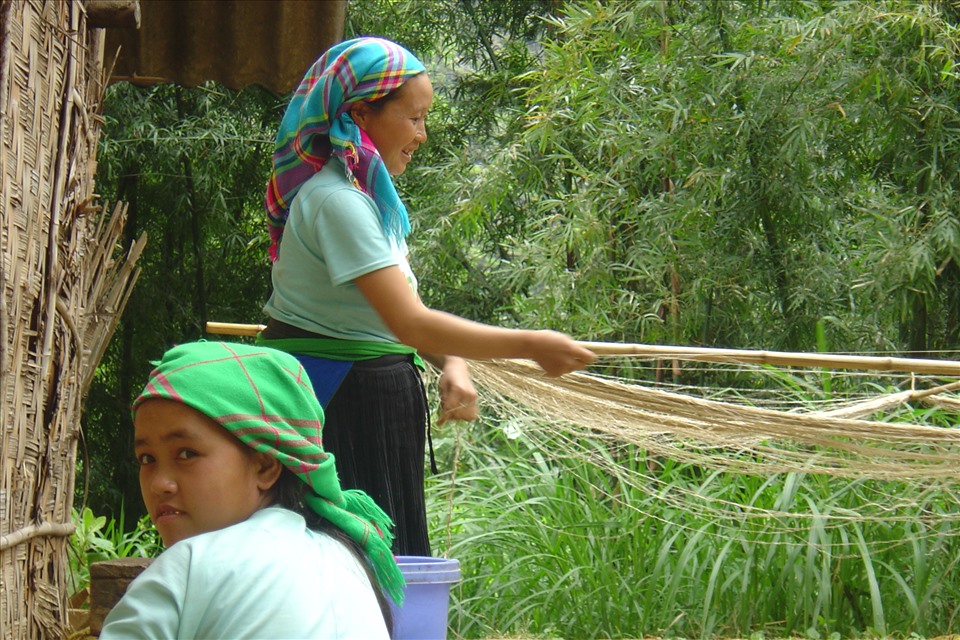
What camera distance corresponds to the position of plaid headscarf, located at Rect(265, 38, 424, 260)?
1792 mm

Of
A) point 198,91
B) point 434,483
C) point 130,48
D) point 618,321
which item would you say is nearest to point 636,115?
point 618,321

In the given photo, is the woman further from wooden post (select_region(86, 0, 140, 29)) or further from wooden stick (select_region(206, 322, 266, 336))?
→ wooden stick (select_region(206, 322, 266, 336))

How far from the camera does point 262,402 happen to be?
1125mm

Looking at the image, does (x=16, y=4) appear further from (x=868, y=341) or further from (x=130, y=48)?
(x=868, y=341)

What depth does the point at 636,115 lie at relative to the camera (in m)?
4.46

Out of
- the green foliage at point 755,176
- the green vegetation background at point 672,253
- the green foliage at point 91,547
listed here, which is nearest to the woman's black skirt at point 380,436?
the green vegetation background at point 672,253

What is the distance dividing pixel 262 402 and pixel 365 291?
24.1 inches

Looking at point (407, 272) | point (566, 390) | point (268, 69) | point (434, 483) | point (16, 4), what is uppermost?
point (268, 69)

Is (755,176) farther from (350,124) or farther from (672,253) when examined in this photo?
(350,124)

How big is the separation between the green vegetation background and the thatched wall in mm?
1569

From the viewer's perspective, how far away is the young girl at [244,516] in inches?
39.1

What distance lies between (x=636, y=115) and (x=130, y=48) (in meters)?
2.03

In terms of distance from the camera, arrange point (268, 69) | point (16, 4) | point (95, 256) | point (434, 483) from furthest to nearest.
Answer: point (434, 483) < point (268, 69) < point (95, 256) < point (16, 4)

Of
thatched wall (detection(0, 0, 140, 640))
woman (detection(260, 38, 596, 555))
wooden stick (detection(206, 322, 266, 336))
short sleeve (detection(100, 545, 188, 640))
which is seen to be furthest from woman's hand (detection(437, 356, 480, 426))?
wooden stick (detection(206, 322, 266, 336))
